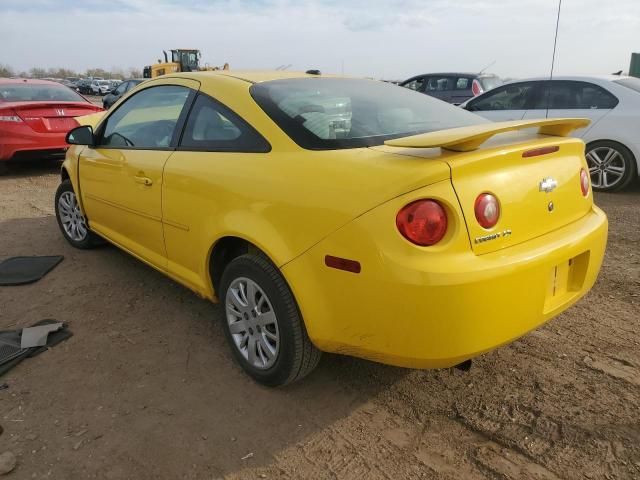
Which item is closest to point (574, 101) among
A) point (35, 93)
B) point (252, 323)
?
point (252, 323)

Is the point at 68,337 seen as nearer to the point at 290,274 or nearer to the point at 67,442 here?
the point at 67,442

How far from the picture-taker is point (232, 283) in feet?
8.71

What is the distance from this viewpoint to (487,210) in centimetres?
199

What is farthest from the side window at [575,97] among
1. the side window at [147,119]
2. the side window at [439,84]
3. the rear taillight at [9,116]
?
the rear taillight at [9,116]

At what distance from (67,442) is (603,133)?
658 centimetres

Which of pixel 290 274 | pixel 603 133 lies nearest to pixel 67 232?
pixel 290 274

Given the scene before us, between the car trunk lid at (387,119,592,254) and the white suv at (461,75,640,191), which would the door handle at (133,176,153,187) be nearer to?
the car trunk lid at (387,119,592,254)

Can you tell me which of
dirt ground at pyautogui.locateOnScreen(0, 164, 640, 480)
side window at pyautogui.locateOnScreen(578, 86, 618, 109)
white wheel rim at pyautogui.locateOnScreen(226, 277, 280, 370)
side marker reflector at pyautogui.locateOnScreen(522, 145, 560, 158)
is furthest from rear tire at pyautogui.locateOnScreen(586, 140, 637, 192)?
white wheel rim at pyautogui.locateOnScreen(226, 277, 280, 370)

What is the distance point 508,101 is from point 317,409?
20.6 ft

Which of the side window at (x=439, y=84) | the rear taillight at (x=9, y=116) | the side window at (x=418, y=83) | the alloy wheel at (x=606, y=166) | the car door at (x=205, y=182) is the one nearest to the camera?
the car door at (x=205, y=182)

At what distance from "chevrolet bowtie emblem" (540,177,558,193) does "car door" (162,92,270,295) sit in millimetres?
A: 1155

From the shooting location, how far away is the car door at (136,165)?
312 cm

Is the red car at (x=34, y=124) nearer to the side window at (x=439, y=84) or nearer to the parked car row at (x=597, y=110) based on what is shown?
the parked car row at (x=597, y=110)

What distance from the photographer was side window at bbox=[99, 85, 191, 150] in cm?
316
